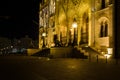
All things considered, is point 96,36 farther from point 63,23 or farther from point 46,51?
point 63,23

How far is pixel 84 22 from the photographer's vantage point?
159 ft

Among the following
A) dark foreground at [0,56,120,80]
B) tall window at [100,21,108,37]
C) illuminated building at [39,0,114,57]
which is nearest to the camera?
dark foreground at [0,56,120,80]

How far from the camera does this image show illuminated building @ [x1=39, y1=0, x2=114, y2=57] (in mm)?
40312

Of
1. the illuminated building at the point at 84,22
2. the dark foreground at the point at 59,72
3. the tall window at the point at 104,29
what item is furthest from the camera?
the tall window at the point at 104,29

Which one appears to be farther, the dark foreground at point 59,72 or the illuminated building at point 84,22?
the illuminated building at point 84,22

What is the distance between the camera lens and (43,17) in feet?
247

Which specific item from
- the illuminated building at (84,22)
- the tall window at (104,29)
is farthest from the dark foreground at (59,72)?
the tall window at (104,29)

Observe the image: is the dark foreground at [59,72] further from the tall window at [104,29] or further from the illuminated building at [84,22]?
the tall window at [104,29]

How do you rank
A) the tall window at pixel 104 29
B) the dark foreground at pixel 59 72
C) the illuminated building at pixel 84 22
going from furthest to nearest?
the tall window at pixel 104 29
the illuminated building at pixel 84 22
the dark foreground at pixel 59 72

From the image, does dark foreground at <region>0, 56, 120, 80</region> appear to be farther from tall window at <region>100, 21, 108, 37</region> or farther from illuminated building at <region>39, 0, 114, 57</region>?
tall window at <region>100, 21, 108, 37</region>

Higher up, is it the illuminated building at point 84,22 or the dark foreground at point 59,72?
the illuminated building at point 84,22

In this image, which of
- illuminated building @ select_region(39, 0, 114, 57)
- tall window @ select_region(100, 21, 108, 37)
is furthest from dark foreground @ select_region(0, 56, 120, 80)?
tall window @ select_region(100, 21, 108, 37)

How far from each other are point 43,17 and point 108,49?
39595mm

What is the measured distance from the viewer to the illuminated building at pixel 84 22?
4031cm
